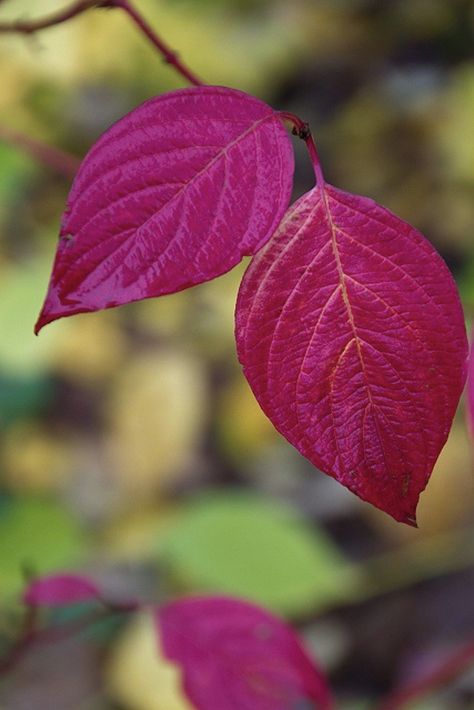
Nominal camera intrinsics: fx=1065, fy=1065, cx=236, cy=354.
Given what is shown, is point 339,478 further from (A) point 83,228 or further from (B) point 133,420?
(B) point 133,420

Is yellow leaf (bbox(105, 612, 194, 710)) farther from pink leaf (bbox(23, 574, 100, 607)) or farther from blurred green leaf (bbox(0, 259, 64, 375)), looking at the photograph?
pink leaf (bbox(23, 574, 100, 607))

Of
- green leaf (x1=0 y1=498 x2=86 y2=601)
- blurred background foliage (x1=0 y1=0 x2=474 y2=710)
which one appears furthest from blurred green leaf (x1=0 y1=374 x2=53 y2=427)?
green leaf (x1=0 y1=498 x2=86 y2=601)

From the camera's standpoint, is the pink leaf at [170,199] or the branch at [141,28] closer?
the pink leaf at [170,199]

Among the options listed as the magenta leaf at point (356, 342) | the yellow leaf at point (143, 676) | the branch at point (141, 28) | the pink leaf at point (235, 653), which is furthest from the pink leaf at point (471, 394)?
the yellow leaf at point (143, 676)

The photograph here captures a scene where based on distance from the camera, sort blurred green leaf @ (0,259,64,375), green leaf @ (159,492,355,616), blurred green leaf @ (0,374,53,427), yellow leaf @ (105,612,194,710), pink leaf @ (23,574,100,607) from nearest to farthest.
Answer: pink leaf @ (23,574,100,607)
yellow leaf @ (105,612,194,710)
green leaf @ (159,492,355,616)
blurred green leaf @ (0,259,64,375)
blurred green leaf @ (0,374,53,427)

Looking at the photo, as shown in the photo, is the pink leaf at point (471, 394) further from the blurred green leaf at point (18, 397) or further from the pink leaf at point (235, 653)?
the blurred green leaf at point (18, 397)
